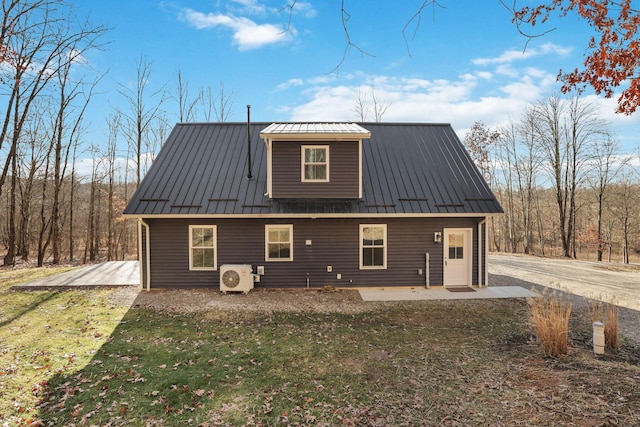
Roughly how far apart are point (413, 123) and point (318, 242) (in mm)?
6901

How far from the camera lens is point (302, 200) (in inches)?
428

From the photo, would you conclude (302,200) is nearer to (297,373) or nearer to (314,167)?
(314,167)

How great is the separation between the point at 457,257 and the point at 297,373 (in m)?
7.63

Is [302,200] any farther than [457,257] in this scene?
No

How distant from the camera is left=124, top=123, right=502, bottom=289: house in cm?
1059

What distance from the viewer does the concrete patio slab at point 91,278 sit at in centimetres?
1088

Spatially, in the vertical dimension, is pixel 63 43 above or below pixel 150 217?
above

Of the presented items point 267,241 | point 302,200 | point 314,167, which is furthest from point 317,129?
point 267,241

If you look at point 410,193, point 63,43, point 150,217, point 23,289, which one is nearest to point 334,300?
point 410,193

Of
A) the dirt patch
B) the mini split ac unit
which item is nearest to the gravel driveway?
the dirt patch

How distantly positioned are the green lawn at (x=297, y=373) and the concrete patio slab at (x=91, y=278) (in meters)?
2.90

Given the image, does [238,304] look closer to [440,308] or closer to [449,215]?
[440,308]

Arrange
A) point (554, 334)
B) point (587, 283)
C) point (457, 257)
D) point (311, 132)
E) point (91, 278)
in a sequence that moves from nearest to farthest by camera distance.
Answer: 1. point (554, 334)
2. point (311, 132)
3. point (457, 257)
4. point (91, 278)
5. point (587, 283)

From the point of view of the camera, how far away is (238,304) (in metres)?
9.18
